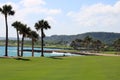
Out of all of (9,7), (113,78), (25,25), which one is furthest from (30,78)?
(25,25)

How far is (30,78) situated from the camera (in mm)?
24750

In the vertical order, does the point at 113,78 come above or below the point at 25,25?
below

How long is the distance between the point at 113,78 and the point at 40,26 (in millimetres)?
64391

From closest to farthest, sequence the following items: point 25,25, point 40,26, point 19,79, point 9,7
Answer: point 19,79 < point 9,7 < point 40,26 < point 25,25

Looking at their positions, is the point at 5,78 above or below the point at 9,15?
below

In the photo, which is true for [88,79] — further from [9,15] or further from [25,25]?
[25,25]

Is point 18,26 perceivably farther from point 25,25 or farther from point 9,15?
point 9,15

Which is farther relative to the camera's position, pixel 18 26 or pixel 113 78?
pixel 18 26

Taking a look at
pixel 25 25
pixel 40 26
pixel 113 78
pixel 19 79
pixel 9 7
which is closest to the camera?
pixel 19 79

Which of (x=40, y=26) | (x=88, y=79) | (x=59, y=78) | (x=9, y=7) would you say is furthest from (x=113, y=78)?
(x=40, y=26)

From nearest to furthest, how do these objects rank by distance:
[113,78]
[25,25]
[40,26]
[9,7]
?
1. [113,78]
2. [9,7]
3. [40,26]
4. [25,25]

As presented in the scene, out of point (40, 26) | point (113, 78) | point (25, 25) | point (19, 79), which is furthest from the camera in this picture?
point (25, 25)

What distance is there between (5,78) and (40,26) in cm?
6459

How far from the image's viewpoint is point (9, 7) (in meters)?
72.5
